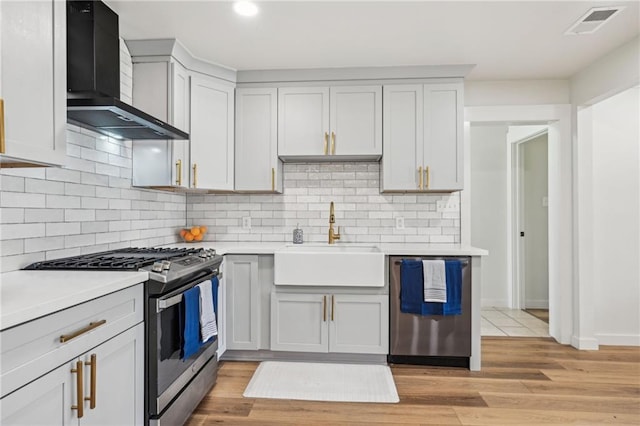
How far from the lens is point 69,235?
2188 mm

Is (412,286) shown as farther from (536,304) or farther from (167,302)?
(536,304)

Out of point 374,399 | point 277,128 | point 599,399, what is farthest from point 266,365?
point 599,399

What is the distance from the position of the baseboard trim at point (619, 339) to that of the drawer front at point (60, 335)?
3.84m

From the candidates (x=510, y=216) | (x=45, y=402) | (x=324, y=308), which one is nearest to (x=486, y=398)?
(x=324, y=308)

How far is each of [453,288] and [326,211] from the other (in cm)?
Result: 131

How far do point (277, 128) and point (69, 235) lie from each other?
1.76 meters

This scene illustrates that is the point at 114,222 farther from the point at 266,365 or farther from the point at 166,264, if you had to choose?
the point at 266,365

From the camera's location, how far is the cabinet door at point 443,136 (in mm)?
3242

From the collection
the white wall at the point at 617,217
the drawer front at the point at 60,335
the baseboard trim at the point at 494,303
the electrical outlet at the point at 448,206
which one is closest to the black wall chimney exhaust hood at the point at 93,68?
the drawer front at the point at 60,335

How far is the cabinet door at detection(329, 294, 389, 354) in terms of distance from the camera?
2.99 metres

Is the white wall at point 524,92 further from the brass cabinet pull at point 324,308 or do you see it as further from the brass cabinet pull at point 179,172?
the brass cabinet pull at point 179,172

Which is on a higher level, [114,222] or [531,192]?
[531,192]

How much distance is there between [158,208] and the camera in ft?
10.5

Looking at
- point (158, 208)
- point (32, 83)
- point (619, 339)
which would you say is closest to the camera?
point (32, 83)
